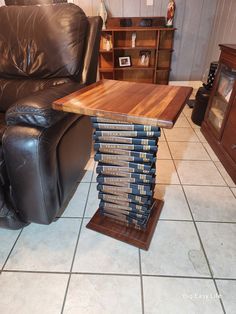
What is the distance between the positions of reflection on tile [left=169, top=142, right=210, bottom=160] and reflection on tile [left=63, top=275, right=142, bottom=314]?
43.9 inches

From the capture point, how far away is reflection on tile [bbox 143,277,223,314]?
817 millimetres

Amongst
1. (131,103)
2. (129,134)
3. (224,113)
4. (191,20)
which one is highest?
(191,20)

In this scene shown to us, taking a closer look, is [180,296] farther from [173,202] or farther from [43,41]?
[43,41]

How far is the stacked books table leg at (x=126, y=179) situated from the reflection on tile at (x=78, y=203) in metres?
0.14

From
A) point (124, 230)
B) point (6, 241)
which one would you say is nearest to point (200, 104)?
point (124, 230)

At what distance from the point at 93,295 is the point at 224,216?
0.82 metres

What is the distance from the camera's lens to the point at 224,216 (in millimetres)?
1210

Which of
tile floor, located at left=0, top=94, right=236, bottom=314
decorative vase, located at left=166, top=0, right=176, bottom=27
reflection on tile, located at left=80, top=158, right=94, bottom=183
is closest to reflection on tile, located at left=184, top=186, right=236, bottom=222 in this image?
tile floor, located at left=0, top=94, right=236, bottom=314

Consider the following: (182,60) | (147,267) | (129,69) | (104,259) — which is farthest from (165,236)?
(182,60)

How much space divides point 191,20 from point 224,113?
1.92 metres

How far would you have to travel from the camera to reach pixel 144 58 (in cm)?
301

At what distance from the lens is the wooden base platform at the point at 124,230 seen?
1051 mm

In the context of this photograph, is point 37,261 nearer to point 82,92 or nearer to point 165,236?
point 165,236

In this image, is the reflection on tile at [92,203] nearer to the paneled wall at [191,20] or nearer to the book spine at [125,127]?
the book spine at [125,127]
